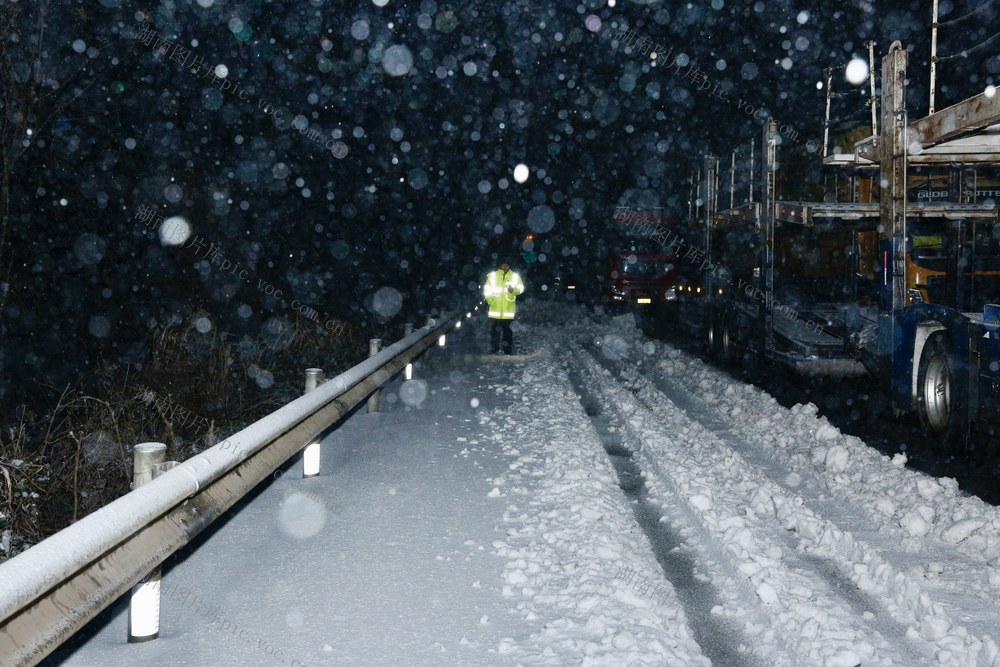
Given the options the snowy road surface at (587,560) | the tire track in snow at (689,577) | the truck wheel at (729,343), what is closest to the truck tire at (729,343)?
the truck wheel at (729,343)

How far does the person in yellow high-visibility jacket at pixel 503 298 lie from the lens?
17000 mm

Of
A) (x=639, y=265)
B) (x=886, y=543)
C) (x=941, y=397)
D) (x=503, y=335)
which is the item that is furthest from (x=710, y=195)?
(x=639, y=265)

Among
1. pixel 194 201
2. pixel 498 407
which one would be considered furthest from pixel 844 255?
pixel 194 201

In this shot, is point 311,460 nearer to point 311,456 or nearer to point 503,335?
point 311,456

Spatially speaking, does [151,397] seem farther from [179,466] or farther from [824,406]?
[824,406]

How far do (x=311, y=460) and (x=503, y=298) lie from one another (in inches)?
401

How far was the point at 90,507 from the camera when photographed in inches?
257

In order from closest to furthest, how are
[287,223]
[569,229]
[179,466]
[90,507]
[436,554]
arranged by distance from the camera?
[179,466] → [436,554] → [90,507] → [287,223] → [569,229]

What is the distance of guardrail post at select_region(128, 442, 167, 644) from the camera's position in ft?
12.0

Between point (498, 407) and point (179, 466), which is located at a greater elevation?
point (179, 466)

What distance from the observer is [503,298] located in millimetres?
16891

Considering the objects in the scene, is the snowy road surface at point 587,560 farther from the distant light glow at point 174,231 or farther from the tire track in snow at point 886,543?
the distant light glow at point 174,231

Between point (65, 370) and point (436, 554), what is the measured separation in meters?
7.69

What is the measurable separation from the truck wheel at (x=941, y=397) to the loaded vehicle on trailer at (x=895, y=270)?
0.02 meters
